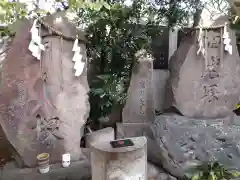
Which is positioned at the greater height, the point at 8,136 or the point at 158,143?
the point at 8,136

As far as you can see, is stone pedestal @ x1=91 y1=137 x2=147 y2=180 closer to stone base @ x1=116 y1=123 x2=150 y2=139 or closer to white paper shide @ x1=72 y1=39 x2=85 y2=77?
white paper shide @ x1=72 y1=39 x2=85 y2=77

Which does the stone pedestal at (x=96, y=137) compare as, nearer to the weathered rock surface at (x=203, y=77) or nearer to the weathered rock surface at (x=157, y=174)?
the weathered rock surface at (x=157, y=174)

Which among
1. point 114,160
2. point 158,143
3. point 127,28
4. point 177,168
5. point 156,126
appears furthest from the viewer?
point 127,28

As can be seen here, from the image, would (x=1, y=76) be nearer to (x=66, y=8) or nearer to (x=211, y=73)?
(x=66, y=8)

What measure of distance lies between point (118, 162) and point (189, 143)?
3.38ft

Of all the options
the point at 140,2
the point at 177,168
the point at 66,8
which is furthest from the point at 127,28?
the point at 177,168

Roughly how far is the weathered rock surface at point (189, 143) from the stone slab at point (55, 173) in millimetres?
733

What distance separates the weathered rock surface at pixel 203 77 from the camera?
2916mm

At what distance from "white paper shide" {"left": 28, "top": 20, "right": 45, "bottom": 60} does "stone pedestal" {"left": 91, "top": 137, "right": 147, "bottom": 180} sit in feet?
3.15

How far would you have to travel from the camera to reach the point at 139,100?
3016 mm

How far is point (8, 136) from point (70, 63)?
0.84 metres

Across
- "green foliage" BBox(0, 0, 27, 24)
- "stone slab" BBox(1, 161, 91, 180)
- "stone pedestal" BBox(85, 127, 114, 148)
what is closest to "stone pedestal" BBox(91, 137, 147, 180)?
"stone slab" BBox(1, 161, 91, 180)

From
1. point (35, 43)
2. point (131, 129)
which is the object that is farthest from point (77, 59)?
point (131, 129)

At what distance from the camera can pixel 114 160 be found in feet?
5.65
